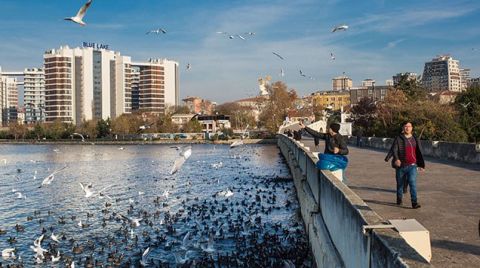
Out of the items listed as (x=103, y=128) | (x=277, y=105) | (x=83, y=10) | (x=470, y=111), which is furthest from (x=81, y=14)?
(x=103, y=128)

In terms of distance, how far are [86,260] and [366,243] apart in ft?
33.5

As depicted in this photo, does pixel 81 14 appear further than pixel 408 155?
Yes

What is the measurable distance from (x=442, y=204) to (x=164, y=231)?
10.1 meters

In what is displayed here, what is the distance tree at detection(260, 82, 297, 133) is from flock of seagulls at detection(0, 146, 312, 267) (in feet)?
320

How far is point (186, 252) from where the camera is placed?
14.5 metres

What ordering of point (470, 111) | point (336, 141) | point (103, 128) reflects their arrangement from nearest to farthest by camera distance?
point (336, 141) → point (470, 111) → point (103, 128)

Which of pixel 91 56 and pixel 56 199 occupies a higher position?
pixel 91 56

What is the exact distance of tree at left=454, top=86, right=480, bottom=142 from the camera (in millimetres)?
39062

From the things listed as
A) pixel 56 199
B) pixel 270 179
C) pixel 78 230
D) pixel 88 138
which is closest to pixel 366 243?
pixel 78 230

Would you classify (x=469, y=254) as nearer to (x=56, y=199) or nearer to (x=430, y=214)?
(x=430, y=214)

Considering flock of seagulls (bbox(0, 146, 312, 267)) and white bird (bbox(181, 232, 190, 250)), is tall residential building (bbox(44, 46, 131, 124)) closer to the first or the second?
flock of seagulls (bbox(0, 146, 312, 267))

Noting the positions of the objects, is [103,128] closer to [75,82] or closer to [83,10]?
[75,82]

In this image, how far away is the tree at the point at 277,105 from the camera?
12556 centimetres

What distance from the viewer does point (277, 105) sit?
12625cm
